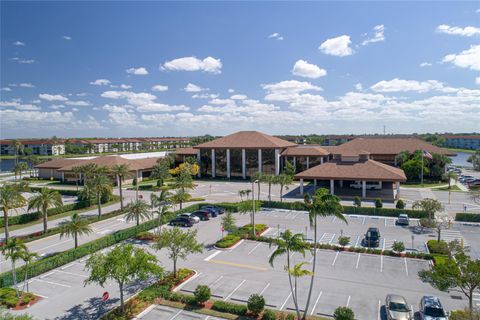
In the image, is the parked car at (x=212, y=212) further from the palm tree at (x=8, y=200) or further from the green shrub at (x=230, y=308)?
the green shrub at (x=230, y=308)

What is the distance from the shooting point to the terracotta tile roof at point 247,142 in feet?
284

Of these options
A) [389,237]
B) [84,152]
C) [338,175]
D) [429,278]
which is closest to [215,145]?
[338,175]

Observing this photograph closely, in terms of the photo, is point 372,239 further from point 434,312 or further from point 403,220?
point 434,312

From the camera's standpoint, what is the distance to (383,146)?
93.1 meters

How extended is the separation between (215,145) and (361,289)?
68927mm

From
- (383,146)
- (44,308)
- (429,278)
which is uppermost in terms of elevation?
(383,146)

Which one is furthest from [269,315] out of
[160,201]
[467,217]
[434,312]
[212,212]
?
[467,217]

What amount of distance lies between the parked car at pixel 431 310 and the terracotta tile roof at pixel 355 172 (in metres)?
37.7

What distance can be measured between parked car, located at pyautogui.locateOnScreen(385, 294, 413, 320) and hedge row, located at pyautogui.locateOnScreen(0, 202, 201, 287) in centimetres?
2862

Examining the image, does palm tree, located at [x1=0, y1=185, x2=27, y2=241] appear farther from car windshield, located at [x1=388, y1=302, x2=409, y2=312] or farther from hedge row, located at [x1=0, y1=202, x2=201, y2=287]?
car windshield, located at [x1=388, y1=302, x2=409, y2=312]

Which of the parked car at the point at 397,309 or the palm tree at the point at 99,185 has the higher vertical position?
the palm tree at the point at 99,185

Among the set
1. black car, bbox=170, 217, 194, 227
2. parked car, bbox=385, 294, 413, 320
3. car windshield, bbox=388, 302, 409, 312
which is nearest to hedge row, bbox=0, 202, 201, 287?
black car, bbox=170, 217, 194, 227

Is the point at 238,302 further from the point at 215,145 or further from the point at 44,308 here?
the point at 215,145

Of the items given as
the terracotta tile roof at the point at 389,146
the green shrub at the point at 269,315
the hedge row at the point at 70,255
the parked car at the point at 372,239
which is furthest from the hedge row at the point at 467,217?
the terracotta tile roof at the point at 389,146
